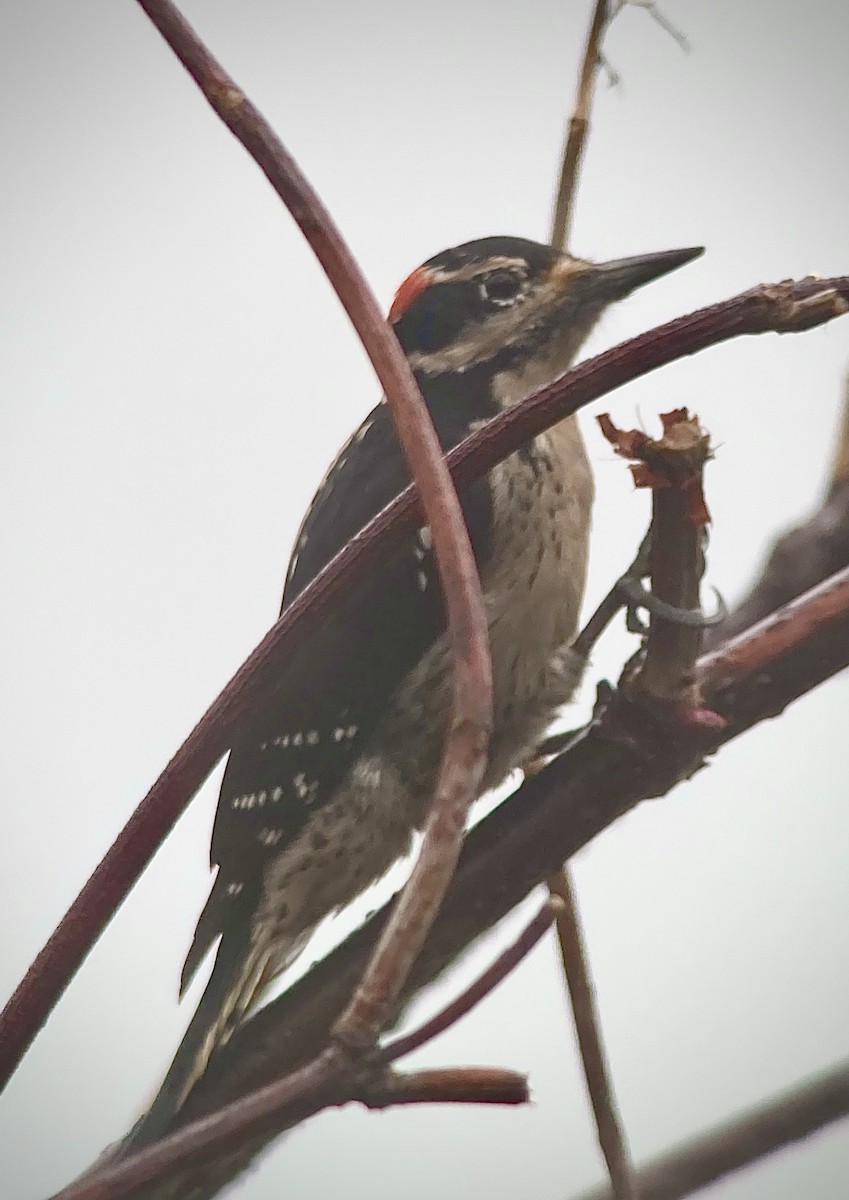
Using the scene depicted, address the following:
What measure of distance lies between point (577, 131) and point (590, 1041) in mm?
657

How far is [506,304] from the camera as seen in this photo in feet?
3.78

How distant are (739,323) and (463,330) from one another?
2.29 ft

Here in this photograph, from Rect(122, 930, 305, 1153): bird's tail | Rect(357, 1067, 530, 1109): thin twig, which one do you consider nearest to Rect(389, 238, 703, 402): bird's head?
Rect(122, 930, 305, 1153): bird's tail

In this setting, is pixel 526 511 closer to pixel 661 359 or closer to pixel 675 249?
pixel 675 249

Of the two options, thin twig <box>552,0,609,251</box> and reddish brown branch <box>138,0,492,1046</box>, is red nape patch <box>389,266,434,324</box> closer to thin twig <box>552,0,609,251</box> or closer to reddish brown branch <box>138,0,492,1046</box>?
thin twig <box>552,0,609,251</box>

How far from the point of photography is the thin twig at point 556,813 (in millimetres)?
698

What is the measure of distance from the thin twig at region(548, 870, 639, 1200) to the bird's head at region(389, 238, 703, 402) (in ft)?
1.77

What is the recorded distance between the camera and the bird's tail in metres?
0.76

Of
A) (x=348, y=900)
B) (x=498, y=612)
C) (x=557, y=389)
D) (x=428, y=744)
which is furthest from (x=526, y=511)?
(x=557, y=389)

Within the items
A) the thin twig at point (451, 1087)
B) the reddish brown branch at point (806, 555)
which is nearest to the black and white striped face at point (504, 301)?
the reddish brown branch at point (806, 555)

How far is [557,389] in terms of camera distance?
54cm

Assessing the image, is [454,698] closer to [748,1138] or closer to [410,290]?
[748,1138]

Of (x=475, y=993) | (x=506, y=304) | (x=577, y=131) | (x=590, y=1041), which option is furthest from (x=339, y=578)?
(x=506, y=304)

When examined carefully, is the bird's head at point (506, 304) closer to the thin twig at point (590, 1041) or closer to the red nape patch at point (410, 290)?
the red nape patch at point (410, 290)
